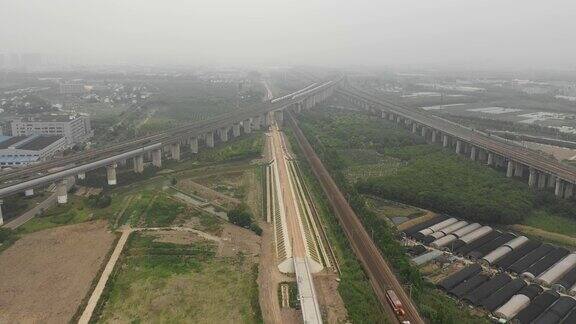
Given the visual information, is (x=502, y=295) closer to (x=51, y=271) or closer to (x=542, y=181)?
(x=542, y=181)

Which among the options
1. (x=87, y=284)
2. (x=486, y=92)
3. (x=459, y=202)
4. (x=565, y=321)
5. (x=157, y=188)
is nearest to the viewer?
(x=565, y=321)

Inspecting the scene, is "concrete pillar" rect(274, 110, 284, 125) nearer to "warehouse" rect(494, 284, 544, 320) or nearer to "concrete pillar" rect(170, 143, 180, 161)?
"concrete pillar" rect(170, 143, 180, 161)

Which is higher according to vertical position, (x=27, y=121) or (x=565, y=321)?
(x=27, y=121)

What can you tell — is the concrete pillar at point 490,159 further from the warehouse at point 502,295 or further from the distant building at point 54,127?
the distant building at point 54,127

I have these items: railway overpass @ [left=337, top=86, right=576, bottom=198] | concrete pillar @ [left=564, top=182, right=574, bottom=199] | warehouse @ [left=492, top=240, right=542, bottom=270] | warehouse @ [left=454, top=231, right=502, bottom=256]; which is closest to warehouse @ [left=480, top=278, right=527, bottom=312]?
warehouse @ [left=492, top=240, right=542, bottom=270]

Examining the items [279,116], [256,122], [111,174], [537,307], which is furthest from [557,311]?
[279,116]

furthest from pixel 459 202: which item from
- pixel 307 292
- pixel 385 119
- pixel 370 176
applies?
pixel 385 119

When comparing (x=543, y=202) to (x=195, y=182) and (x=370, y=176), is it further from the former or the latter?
(x=195, y=182)

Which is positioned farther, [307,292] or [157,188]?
[157,188]
